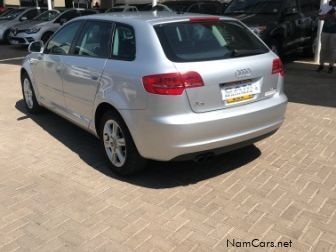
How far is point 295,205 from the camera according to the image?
368cm

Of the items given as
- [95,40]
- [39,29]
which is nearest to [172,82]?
[95,40]

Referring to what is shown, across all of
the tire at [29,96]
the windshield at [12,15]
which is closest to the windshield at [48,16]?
the windshield at [12,15]

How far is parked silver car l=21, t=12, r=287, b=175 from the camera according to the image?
3646mm

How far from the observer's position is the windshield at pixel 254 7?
10.1 metres

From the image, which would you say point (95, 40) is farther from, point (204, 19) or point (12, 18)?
point (12, 18)

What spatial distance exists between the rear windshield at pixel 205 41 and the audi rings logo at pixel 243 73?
0.18m

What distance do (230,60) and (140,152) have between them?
1.21 m

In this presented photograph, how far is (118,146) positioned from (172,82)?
105cm

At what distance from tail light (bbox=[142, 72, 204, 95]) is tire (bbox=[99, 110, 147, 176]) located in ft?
2.05

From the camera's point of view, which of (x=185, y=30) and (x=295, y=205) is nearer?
(x=295, y=205)

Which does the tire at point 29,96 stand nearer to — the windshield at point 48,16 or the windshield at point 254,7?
the windshield at point 254,7

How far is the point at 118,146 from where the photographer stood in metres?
4.27

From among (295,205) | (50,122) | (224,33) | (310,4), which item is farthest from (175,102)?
(310,4)

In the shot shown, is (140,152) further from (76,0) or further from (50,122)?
(76,0)
